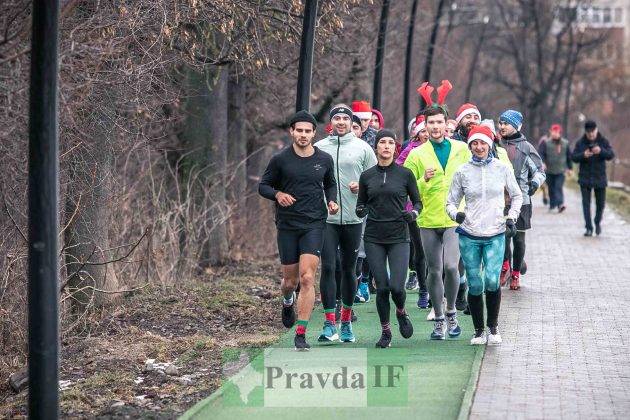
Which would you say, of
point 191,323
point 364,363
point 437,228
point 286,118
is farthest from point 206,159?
point 364,363

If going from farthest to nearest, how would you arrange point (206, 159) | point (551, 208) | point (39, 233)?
1. point (551, 208)
2. point (206, 159)
3. point (39, 233)

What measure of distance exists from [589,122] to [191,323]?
10.2 metres

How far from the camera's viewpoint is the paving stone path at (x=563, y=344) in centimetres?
901

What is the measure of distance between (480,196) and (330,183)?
1.20 metres

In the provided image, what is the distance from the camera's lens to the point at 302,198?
11.2 meters

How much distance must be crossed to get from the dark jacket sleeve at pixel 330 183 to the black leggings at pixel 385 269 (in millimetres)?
476

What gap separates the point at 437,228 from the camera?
1191cm

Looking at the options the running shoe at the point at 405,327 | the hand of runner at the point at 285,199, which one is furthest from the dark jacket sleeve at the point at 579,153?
the hand of runner at the point at 285,199

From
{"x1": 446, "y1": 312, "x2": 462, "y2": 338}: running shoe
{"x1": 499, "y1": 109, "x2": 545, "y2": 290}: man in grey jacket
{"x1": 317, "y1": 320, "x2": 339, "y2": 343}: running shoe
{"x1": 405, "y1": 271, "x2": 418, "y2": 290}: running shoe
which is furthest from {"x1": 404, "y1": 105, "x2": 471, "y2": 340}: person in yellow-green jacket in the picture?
{"x1": 405, "y1": 271, "x2": 418, "y2": 290}: running shoe

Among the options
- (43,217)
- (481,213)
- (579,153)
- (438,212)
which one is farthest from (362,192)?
(579,153)

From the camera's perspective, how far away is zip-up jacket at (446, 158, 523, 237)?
11.2m

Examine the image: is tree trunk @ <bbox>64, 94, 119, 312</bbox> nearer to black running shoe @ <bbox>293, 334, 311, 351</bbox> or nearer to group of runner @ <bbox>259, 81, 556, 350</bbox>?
group of runner @ <bbox>259, 81, 556, 350</bbox>

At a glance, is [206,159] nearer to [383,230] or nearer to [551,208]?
[383,230]

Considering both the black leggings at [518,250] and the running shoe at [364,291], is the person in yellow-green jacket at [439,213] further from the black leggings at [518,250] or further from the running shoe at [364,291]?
the black leggings at [518,250]
